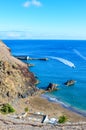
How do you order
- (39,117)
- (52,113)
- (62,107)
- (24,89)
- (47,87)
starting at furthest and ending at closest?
(47,87) < (24,89) < (62,107) < (52,113) < (39,117)

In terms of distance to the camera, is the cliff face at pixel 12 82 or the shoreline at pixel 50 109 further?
the cliff face at pixel 12 82

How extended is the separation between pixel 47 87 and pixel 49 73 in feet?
113

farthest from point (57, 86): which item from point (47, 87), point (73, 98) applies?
point (73, 98)

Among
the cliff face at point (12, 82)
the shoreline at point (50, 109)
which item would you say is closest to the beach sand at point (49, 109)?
the shoreline at point (50, 109)

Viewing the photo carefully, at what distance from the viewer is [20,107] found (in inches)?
2781

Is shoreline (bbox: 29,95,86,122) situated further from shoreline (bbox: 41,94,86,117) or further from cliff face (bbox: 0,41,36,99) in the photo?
cliff face (bbox: 0,41,36,99)

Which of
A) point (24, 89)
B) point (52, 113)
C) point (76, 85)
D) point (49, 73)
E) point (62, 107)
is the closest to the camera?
point (52, 113)

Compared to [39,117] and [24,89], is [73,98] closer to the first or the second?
[24,89]

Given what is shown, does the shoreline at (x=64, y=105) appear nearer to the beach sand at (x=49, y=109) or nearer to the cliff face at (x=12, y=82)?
the beach sand at (x=49, y=109)

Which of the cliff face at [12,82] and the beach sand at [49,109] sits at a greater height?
the cliff face at [12,82]

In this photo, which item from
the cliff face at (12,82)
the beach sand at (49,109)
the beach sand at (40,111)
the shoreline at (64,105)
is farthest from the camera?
the cliff face at (12,82)

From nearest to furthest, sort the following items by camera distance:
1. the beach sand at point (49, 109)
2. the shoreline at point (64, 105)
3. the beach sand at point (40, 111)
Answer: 1. the beach sand at point (40, 111)
2. the beach sand at point (49, 109)
3. the shoreline at point (64, 105)

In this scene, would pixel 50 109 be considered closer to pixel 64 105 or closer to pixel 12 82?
pixel 64 105

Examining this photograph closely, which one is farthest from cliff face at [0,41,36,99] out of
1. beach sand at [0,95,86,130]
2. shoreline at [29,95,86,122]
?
shoreline at [29,95,86,122]
